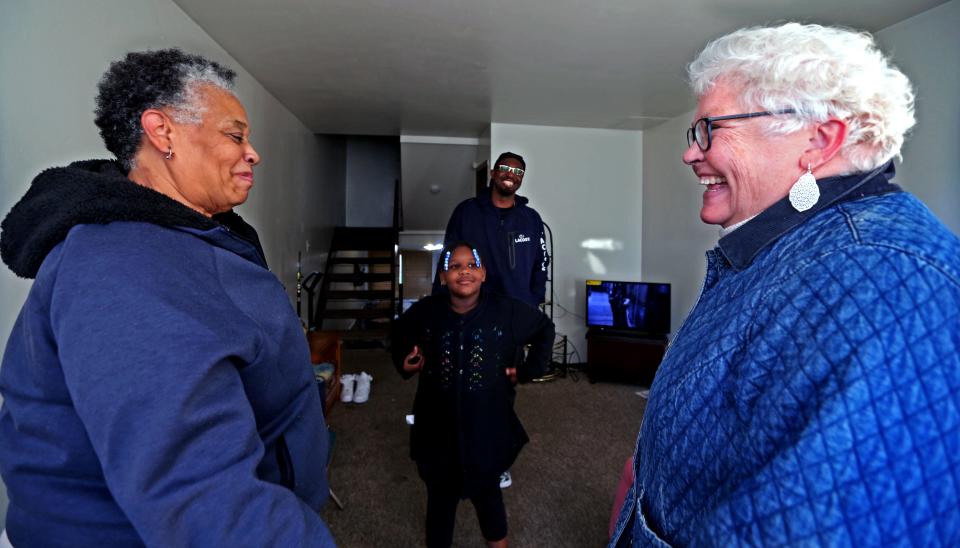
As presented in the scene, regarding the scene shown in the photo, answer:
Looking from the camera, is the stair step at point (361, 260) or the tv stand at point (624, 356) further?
the stair step at point (361, 260)

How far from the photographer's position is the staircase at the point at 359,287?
19.6 ft

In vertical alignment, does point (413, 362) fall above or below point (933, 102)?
below

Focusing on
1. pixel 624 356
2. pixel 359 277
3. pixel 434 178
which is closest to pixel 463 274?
pixel 624 356

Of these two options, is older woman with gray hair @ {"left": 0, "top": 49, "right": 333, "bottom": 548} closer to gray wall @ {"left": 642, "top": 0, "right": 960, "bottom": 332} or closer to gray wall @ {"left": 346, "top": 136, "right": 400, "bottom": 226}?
gray wall @ {"left": 642, "top": 0, "right": 960, "bottom": 332}

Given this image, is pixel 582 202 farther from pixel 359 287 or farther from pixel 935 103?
pixel 359 287

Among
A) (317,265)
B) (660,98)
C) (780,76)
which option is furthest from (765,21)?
(317,265)

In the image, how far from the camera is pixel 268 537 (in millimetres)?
586

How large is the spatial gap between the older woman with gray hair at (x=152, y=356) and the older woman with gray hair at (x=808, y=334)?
55cm

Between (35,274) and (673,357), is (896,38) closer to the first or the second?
(673,357)

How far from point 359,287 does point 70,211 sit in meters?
7.50

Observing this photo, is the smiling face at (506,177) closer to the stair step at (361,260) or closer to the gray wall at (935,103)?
the gray wall at (935,103)

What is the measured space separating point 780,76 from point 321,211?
6.56 m

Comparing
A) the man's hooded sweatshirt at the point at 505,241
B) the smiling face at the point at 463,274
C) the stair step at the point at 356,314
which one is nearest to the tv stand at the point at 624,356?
the man's hooded sweatshirt at the point at 505,241

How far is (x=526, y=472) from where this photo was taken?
8.80 ft
